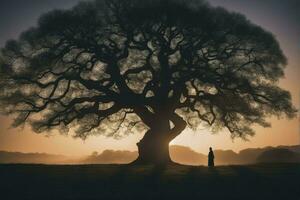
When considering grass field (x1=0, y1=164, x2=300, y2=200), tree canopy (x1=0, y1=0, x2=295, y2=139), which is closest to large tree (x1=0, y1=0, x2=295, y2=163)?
tree canopy (x1=0, y1=0, x2=295, y2=139)

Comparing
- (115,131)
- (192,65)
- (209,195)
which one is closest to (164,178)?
(209,195)

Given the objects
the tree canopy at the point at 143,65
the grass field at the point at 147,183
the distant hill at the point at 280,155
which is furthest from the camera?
the distant hill at the point at 280,155

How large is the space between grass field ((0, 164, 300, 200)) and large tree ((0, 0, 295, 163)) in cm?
815

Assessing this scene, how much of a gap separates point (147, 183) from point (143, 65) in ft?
53.2

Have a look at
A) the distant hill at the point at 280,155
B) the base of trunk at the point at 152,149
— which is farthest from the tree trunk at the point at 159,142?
the distant hill at the point at 280,155

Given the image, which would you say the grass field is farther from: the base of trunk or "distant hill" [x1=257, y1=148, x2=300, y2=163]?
"distant hill" [x1=257, y1=148, x2=300, y2=163]

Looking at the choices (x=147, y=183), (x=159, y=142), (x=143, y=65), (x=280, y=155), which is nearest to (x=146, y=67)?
(x=143, y=65)

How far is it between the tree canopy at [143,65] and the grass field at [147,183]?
810 centimetres

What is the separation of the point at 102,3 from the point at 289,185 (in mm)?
22536

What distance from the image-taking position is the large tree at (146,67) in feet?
128

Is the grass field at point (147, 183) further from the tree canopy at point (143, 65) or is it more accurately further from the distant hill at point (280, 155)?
the distant hill at point (280, 155)

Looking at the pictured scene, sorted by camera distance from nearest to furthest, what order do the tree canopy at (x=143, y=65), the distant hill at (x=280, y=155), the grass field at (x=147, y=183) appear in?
1. the grass field at (x=147, y=183)
2. the tree canopy at (x=143, y=65)
3. the distant hill at (x=280, y=155)

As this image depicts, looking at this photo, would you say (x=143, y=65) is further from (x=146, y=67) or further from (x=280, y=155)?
(x=280, y=155)

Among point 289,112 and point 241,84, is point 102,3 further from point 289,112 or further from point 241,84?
point 289,112
